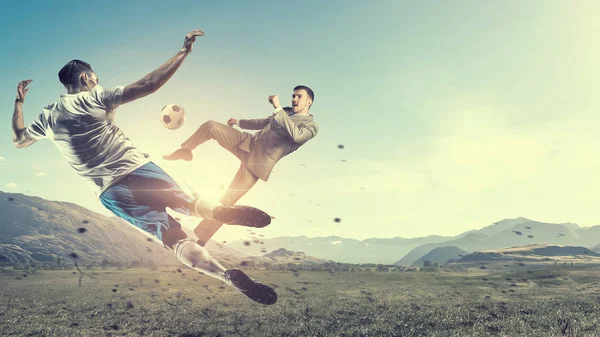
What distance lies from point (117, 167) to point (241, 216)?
7.08 ft

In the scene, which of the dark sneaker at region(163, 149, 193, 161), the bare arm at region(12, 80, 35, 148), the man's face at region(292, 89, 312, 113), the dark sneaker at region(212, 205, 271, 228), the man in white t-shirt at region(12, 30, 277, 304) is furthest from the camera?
the bare arm at region(12, 80, 35, 148)

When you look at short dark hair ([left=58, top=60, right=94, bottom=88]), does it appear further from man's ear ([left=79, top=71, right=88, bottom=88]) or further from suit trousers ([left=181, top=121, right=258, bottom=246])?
suit trousers ([left=181, top=121, right=258, bottom=246])

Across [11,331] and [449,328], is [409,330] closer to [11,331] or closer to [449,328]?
[449,328]

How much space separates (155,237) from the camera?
5.42 m

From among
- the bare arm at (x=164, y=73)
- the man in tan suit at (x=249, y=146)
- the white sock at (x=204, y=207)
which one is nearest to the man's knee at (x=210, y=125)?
the man in tan suit at (x=249, y=146)

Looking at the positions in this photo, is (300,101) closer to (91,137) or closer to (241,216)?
(241,216)

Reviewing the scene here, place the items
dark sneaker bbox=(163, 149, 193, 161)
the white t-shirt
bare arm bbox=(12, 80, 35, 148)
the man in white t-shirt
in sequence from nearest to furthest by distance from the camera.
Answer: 1. the man in white t-shirt
2. the white t-shirt
3. dark sneaker bbox=(163, 149, 193, 161)
4. bare arm bbox=(12, 80, 35, 148)

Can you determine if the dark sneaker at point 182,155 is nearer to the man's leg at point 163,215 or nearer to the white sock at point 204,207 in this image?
the man's leg at point 163,215

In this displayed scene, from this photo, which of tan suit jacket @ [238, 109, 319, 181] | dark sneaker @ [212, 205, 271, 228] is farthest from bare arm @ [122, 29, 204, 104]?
dark sneaker @ [212, 205, 271, 228]

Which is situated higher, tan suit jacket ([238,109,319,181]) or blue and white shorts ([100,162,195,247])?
tan suit jacket ([238,109,319,181])

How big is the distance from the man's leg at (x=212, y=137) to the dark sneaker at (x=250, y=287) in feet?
5.81

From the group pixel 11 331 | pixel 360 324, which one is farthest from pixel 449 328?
pixel 11 331

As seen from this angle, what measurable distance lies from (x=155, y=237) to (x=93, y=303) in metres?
45.6

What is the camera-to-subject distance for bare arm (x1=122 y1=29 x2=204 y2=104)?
4547mm
